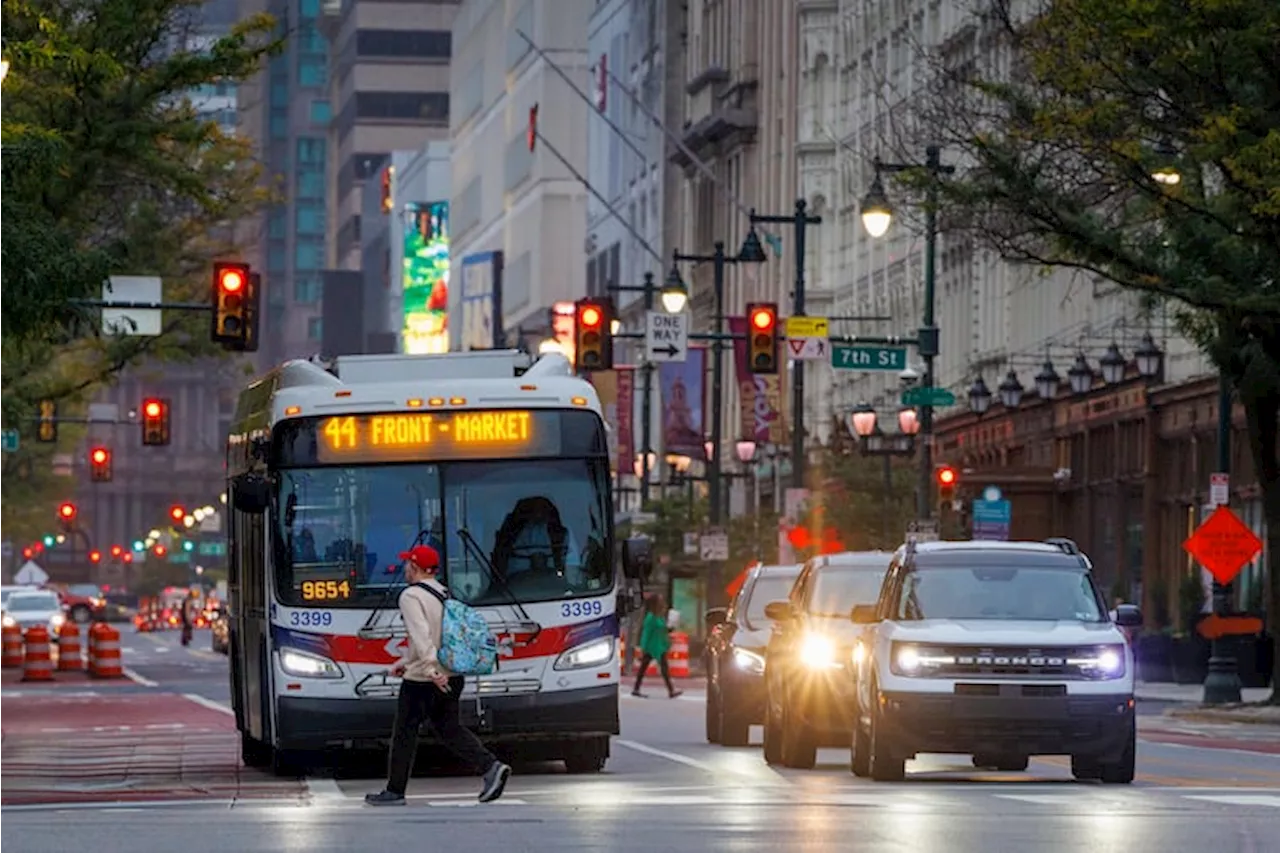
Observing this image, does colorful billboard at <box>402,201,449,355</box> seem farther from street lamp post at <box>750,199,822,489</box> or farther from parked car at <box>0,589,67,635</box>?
street lamp post at <box>750,199,822,489</box>

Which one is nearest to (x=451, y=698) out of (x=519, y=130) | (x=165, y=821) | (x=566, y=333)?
(x=165, y=821)

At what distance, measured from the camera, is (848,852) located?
18750mm

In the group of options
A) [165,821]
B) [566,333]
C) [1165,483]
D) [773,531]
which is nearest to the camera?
[165,821]

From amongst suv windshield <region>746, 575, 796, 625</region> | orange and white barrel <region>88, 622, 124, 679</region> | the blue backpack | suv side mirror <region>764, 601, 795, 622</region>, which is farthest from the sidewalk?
orange and white barrel <region>88, 622, 124, 679</region>

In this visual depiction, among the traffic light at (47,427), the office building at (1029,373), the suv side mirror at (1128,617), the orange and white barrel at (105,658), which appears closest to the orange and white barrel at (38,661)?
the orange and white barrel at (105,658)

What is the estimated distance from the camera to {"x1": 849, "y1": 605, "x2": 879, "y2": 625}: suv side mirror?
2734cm

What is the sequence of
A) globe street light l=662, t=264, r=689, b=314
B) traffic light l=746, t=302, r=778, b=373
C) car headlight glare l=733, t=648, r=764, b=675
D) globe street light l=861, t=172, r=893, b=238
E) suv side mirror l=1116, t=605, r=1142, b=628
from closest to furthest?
suv side mirror l=1116, t=605, r=1142, b=628 → car headlight glare l=733, t=648, r=764, b=675 → globe street light l=861, t=172, r=893, b=238 → traffic light l=746, t=302, r=778, b=373 → globe street light l=662, t=264, r=689, b=314

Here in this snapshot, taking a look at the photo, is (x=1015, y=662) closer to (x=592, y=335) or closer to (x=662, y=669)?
(x=592, y=335)

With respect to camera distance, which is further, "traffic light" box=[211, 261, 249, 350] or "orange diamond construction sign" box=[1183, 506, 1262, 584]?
"orange diamond construction sign" box=[1183, 506, 1262, 584]

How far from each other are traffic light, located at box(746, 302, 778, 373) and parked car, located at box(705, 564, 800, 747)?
16.6 metres

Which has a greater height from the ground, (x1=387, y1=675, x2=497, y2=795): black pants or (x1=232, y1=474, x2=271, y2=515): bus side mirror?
(x1=232, y1=474, x2=271, y2=515): bus side mirror

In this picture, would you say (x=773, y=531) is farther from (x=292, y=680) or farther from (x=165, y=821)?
(x=165, y=821)

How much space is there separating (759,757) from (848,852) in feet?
45.2

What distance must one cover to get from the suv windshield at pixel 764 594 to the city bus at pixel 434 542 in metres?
6.43
